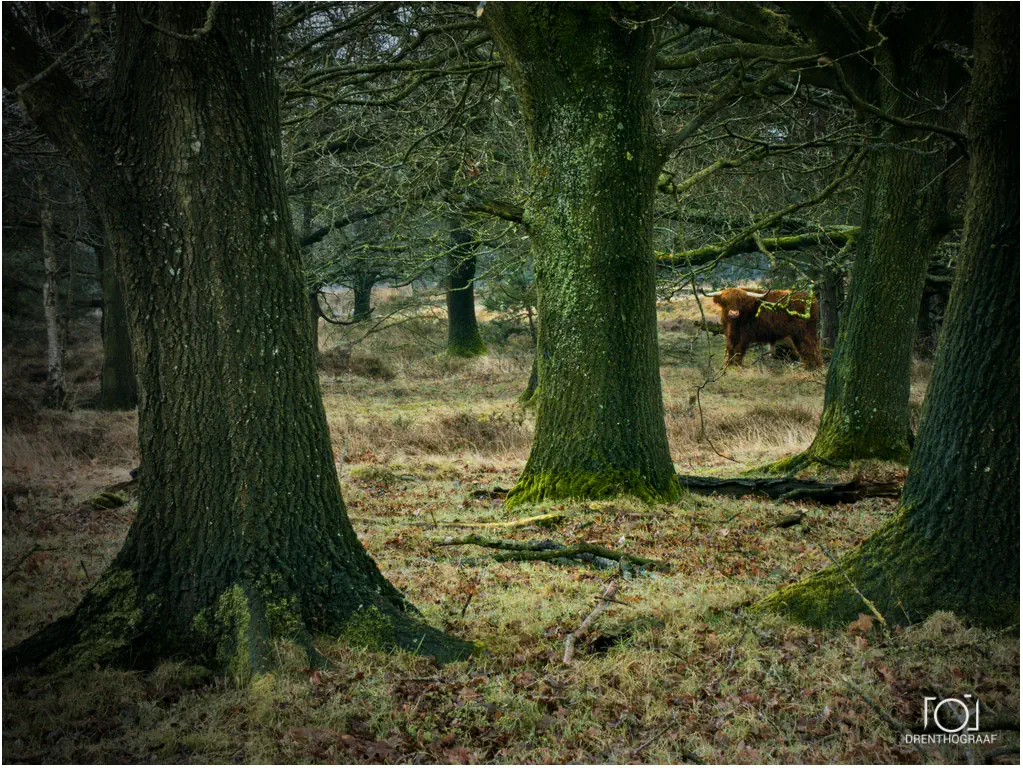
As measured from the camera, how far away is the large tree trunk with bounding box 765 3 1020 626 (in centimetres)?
427

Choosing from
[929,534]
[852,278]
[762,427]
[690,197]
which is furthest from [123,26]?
[762,427]

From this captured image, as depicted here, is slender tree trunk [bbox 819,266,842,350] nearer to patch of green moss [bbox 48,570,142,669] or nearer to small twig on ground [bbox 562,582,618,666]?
small twig on ground [bbox 562,582,618,666]

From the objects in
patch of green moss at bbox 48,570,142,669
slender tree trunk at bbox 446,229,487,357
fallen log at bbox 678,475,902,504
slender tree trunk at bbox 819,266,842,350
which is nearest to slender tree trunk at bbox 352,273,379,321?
slender tree trunk at bbox 446,229,487,357

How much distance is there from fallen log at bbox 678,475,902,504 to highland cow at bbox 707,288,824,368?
1081 cm

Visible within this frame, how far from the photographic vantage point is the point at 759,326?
19688 mm

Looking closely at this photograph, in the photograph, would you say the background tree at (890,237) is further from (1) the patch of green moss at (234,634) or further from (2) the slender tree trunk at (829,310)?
(2) the slender tree trunk at (829,310)

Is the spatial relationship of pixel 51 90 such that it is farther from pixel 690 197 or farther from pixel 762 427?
pixel 762 427

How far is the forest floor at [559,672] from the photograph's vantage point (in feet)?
11.8

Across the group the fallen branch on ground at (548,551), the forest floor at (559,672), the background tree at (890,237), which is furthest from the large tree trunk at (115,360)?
the background tree at (890,237)

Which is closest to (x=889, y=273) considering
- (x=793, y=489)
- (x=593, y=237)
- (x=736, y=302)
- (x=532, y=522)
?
(x=793, y=489)

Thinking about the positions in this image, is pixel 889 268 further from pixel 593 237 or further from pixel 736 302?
pixel 736 302

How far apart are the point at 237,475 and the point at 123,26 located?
8.00 ft

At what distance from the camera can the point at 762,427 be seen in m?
13.7

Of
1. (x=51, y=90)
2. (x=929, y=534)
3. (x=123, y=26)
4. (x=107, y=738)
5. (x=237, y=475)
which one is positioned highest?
(x=123, y=26)
